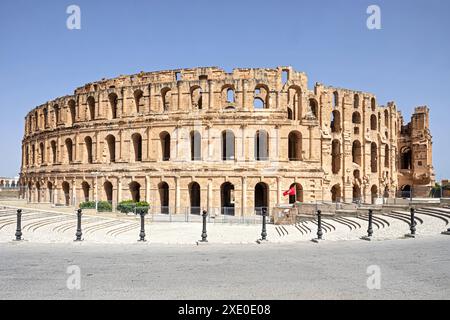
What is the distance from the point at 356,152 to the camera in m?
42.6

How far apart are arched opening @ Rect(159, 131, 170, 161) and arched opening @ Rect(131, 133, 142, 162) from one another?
2.71m

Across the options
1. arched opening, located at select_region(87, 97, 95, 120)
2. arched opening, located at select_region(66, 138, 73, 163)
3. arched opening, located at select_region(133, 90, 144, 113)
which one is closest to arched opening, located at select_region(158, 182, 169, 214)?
arched opening, located at select_region(133, 90, 144, 113)

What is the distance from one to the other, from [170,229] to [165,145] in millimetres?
16754

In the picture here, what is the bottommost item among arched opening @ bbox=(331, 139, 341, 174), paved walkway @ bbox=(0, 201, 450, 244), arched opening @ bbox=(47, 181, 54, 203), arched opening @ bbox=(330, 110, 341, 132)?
paved walkway @ bbox=(0, 201, 450, 244)

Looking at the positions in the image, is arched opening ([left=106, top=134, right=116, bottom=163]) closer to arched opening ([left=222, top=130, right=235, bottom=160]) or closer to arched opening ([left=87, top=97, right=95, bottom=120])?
arched opening ([left=87, top=97, right=95, bottom=120])

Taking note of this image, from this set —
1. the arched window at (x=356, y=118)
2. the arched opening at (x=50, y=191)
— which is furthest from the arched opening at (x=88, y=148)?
the arched window at (x=356, y=118)

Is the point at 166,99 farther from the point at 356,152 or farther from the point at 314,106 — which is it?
the point at 356,152

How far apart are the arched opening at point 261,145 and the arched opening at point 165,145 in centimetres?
931

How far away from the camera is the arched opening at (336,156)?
4044 centimetres

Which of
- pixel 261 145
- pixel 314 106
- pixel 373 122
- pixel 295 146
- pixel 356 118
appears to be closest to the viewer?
pixel 261 145

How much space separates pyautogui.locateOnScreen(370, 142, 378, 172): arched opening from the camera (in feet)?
145

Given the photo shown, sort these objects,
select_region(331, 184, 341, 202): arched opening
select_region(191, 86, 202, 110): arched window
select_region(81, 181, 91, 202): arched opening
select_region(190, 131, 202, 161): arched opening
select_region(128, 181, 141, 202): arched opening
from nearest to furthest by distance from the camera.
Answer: select_region(190, 131, 202, 161): arched opening → select_region(128, 181, 141, 202): arched opening → select_region(191, 86, 202, 110): arched window → select_region(331, 184, 341, 202): arched opening → select_region(81, 181, 91, 202): arched opening

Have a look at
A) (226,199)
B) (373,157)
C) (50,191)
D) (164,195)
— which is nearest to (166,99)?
(164,195)
